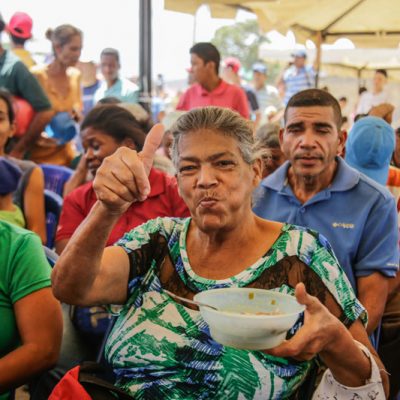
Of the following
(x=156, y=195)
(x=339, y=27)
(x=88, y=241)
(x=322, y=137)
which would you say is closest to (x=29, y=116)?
(x=156, y=195)

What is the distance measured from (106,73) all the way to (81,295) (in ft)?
18.1

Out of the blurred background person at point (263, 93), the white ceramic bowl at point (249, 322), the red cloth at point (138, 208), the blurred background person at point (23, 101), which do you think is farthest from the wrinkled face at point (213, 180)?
the blurred background person at point (263, 93)

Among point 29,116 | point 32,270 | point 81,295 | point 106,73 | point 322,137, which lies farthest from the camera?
point 106,73

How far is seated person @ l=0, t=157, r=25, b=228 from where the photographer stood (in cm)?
297

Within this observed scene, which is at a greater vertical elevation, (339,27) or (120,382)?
(339,27)

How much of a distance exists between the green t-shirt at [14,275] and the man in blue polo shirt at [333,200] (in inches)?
46.4

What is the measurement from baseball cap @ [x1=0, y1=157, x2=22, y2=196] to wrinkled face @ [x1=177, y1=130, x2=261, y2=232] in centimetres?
125

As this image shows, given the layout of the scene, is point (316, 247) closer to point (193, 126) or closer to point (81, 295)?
point (193, 126)

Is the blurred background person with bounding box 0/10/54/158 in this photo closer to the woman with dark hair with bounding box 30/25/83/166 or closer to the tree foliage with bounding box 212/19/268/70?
→ the woman with dark hair with bounding box 30/25/83/166

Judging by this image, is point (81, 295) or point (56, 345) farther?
point (56, 345)

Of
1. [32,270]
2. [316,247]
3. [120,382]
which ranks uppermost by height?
[316,247]

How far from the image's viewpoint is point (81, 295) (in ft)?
5.87

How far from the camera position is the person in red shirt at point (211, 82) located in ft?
19.8

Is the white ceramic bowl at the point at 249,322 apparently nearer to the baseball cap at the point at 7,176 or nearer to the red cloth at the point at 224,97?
the baseball cap at the point at 7,176
